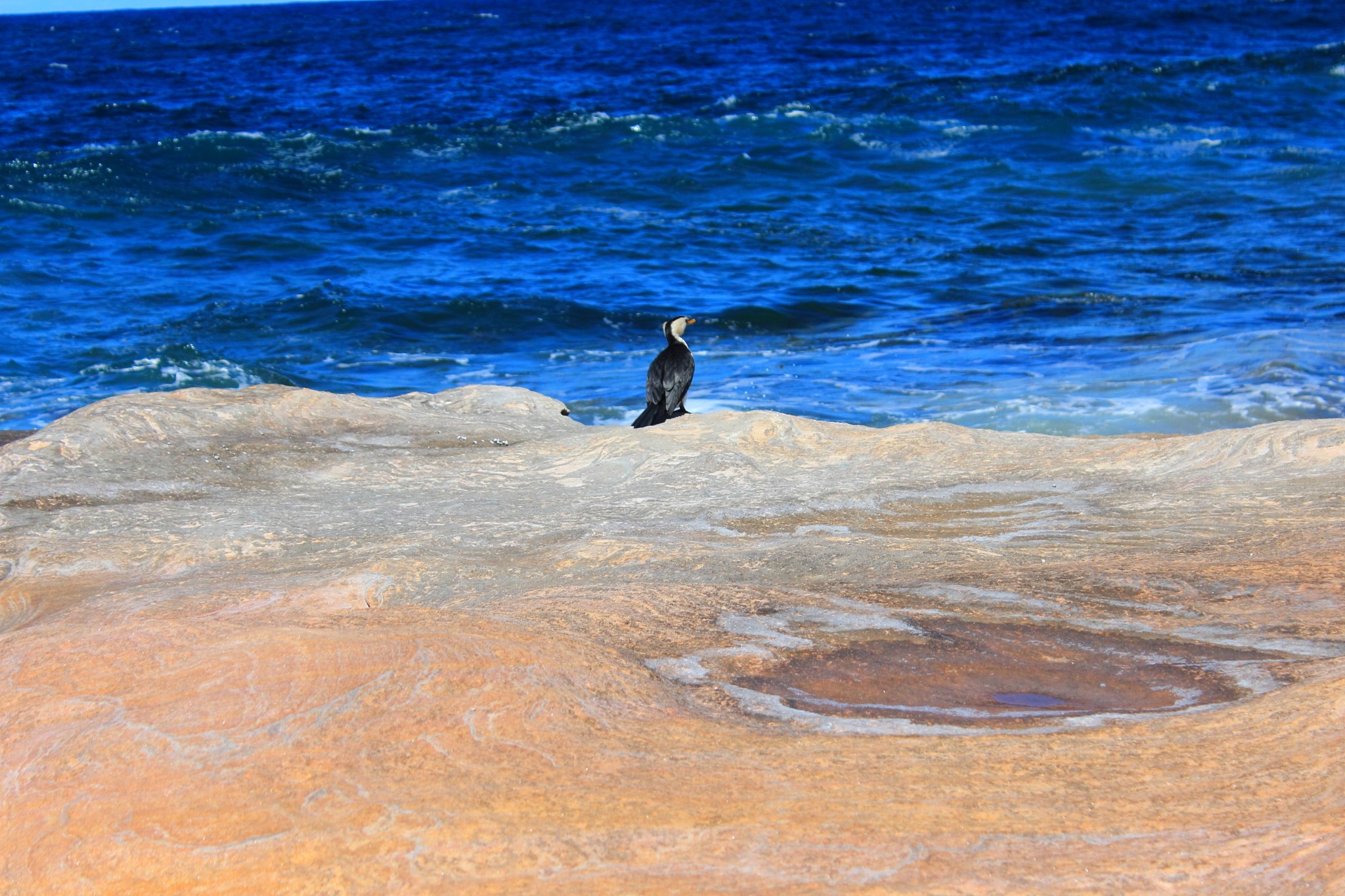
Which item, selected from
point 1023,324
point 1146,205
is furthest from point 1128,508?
point 1146,205

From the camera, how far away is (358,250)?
14773mm

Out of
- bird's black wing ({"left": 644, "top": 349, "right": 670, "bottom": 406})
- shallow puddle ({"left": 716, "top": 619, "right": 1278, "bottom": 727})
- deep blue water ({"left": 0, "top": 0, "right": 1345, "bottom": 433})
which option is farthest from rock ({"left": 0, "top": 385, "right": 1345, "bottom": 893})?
deep blue water ({"left": 0, "top": 0, "right": 1345, "bottom": 433})

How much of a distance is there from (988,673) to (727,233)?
44.5 feet

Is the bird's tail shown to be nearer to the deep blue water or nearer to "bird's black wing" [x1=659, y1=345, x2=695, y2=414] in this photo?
"bird's black wing" [x1=659, y1=345, x2=695, y2=414]

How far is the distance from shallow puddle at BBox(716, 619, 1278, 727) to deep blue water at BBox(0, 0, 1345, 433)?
216 inches

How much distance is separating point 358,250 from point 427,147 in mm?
6137

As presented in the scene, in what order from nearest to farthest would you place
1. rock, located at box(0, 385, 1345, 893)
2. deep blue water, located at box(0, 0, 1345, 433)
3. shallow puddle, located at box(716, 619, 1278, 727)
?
rock, located at box(0, 385, 1345, 893) < shallow puddle, located at box(716, 619, 1278, 727) < deep blue water, located at box(0, 0, 1345, 433)

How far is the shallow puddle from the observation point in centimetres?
246

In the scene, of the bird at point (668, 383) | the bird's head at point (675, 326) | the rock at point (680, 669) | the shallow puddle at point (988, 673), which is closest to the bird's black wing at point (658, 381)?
the bird at point (668, 383)

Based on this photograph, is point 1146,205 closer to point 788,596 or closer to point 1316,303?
point 1316,303

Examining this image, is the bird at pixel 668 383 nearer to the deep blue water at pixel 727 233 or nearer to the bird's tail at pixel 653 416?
the bird's tail at pixel 653 416

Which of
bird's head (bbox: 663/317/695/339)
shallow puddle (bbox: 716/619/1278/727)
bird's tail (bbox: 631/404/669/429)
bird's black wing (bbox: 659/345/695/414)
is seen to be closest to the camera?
shallow puddle (bbox: 716/619/1278/727)

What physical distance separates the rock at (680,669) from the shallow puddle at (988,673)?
0.01 meters

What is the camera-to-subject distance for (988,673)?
265 centimetres
